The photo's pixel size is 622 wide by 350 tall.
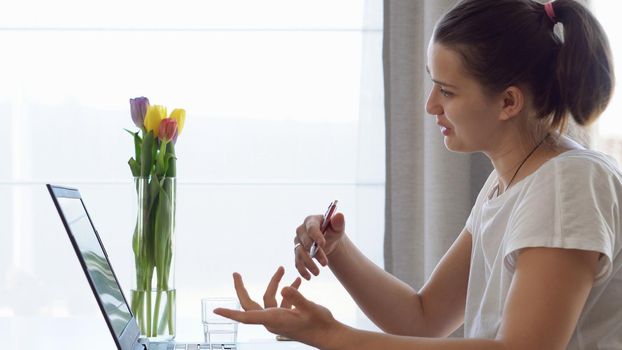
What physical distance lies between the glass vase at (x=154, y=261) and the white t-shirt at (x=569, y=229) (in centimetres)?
52

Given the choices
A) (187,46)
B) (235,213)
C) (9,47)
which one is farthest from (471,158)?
(9,47)

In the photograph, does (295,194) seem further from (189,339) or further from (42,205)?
(189,339)

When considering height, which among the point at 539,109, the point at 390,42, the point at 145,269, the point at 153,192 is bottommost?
the point at 145,269

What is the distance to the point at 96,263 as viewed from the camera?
1281 mm

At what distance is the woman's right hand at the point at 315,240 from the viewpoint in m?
1.45

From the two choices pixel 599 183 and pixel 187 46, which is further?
pixel 187 46

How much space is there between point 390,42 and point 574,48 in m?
1.23

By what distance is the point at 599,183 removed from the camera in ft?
3.94

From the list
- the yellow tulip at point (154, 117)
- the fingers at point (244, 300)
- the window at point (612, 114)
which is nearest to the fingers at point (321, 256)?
the fingers at point (244, 300)

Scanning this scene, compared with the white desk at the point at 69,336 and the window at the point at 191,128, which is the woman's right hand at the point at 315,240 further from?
the window at the point at 191,128

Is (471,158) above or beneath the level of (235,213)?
above

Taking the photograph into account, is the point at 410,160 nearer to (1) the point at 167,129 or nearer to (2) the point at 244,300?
(1) the point at 167,129

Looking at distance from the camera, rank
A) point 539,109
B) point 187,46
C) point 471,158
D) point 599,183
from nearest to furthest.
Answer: point 599,183 → point 539,109 → point 471,158 → point 187,46

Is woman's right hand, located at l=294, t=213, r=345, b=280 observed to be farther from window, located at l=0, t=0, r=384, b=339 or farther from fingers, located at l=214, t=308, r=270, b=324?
window, located at l=0, t=0, r=384, b=339
